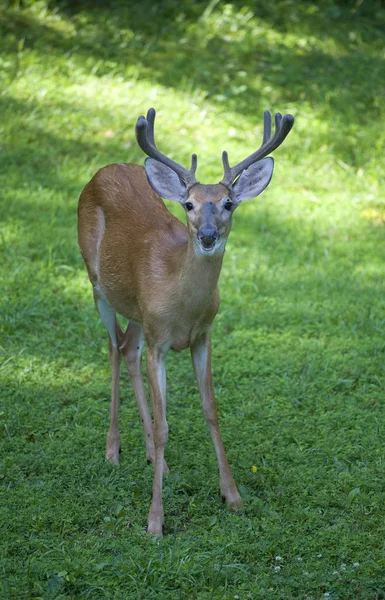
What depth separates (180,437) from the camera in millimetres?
5379

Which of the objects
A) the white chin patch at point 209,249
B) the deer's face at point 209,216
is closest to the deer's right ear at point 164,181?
the deer's face at point 209,216

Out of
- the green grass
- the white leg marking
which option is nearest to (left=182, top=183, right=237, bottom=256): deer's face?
the white leg marking

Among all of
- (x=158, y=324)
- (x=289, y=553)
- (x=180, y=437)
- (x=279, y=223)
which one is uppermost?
(x=158, y=324)

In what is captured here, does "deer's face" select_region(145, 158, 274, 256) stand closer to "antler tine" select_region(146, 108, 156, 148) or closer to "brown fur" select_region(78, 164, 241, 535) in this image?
"brown fur" select_region(78, 164, 241, 535)

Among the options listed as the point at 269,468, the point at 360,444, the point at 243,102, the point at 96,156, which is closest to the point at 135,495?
the point at 269,468

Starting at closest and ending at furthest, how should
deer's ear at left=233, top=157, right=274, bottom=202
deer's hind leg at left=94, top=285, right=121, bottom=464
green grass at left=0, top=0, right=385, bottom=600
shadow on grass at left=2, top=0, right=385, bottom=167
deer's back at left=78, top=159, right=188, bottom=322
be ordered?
green grass at left=0, top=0, right=385, bottom=600 → deer's ear at left=233, top=157, right=274, bottom=202 → deer's back at left=78, top=159, right=188, bottom=322 → deer's hind leg at left=94, top=285, right=121, bottom=464 → shadow on grass at left=2, top=0, right=385, bottom=167

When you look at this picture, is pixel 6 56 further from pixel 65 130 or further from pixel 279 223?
pixel 279 223

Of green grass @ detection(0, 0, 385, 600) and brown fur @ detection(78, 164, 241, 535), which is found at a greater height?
brown fur @ detection(78, 164, 241, 535)

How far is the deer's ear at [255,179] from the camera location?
466 centimetres

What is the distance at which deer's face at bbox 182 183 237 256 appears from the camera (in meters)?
4.29

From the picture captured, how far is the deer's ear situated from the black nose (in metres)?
0.43

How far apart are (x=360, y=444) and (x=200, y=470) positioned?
3.04 feet

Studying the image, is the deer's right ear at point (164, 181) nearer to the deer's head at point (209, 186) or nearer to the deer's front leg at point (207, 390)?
the deer's head at point (209, 186)

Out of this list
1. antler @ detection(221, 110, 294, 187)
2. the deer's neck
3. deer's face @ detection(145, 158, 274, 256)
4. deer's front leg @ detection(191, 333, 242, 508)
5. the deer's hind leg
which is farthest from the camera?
the deer's hind leg
